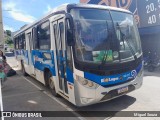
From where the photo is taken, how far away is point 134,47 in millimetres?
5895

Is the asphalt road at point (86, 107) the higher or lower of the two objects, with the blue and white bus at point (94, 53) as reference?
lower

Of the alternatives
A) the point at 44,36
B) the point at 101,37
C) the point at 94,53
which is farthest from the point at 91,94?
the point at 44,36

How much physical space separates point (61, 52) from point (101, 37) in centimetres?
131

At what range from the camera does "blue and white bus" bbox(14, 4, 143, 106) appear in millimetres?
4914

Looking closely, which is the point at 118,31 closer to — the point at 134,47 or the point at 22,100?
the point at 134,47

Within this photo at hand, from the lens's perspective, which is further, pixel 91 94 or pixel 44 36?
pixel 44 36

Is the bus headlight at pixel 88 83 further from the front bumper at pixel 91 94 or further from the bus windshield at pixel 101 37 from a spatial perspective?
the bus windshield at pixel 101 37

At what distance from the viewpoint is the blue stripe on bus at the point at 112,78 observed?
16.0 feet

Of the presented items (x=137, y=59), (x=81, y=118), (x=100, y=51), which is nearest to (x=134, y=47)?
(x=137, y=59)

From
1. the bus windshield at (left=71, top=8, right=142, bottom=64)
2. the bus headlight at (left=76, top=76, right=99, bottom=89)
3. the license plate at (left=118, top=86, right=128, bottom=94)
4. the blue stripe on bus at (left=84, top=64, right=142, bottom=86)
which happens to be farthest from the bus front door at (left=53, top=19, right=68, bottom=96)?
the license plate at (left=118, top=86, right=128, bottom=94)

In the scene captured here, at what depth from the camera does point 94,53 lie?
5.01 m

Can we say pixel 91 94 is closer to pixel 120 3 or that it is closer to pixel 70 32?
pixel 70 32

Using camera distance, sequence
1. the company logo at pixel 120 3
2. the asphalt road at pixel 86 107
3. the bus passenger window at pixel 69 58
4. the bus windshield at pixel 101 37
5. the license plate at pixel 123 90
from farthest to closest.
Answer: the company logo at pixel 120 3 → the asphalt road at pixel 86 107 → the license plate at pixel 123 90 → the bus passenger window at pixel 69 58 → the bus windshield at pixel 101 37

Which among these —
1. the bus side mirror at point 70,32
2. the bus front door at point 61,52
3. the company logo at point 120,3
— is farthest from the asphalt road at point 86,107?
the company logo at point 120,3
